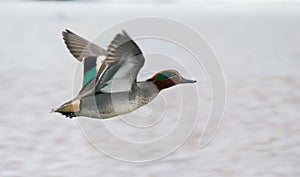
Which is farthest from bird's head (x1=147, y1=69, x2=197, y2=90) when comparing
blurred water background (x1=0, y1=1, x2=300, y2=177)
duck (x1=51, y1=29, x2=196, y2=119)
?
blurred water background (x1=0, y1=1, x2=300, y2=177)

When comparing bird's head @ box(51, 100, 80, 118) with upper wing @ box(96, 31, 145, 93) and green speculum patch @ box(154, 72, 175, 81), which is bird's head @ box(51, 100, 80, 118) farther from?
green speculum patch @ box(154, 72, 175, 81)

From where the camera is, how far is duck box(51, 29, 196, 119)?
1.28 m

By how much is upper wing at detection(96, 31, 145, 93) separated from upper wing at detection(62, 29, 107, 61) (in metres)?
0.18

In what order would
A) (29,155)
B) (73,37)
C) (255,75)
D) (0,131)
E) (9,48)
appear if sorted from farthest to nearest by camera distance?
(9,48)
(255,75)
(0,131)
(29,155)
(73,37)

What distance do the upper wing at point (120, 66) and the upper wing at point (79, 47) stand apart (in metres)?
0.18

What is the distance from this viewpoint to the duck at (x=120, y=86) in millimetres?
1284

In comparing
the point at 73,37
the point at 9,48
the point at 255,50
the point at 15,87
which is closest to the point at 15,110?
the point at 15,87

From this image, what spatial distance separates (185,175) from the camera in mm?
2316

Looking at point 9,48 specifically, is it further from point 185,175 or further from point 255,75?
point 185,175

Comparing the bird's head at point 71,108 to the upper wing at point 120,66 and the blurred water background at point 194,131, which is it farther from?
the blurred water background at point 194,131

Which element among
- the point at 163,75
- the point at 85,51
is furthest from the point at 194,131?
the point at 163,75

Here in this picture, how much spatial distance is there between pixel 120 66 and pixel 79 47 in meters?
0.22

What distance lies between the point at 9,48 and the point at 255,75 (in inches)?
102

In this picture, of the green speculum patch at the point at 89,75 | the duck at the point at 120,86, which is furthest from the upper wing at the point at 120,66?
the green speculum patch at the point at 89,75
